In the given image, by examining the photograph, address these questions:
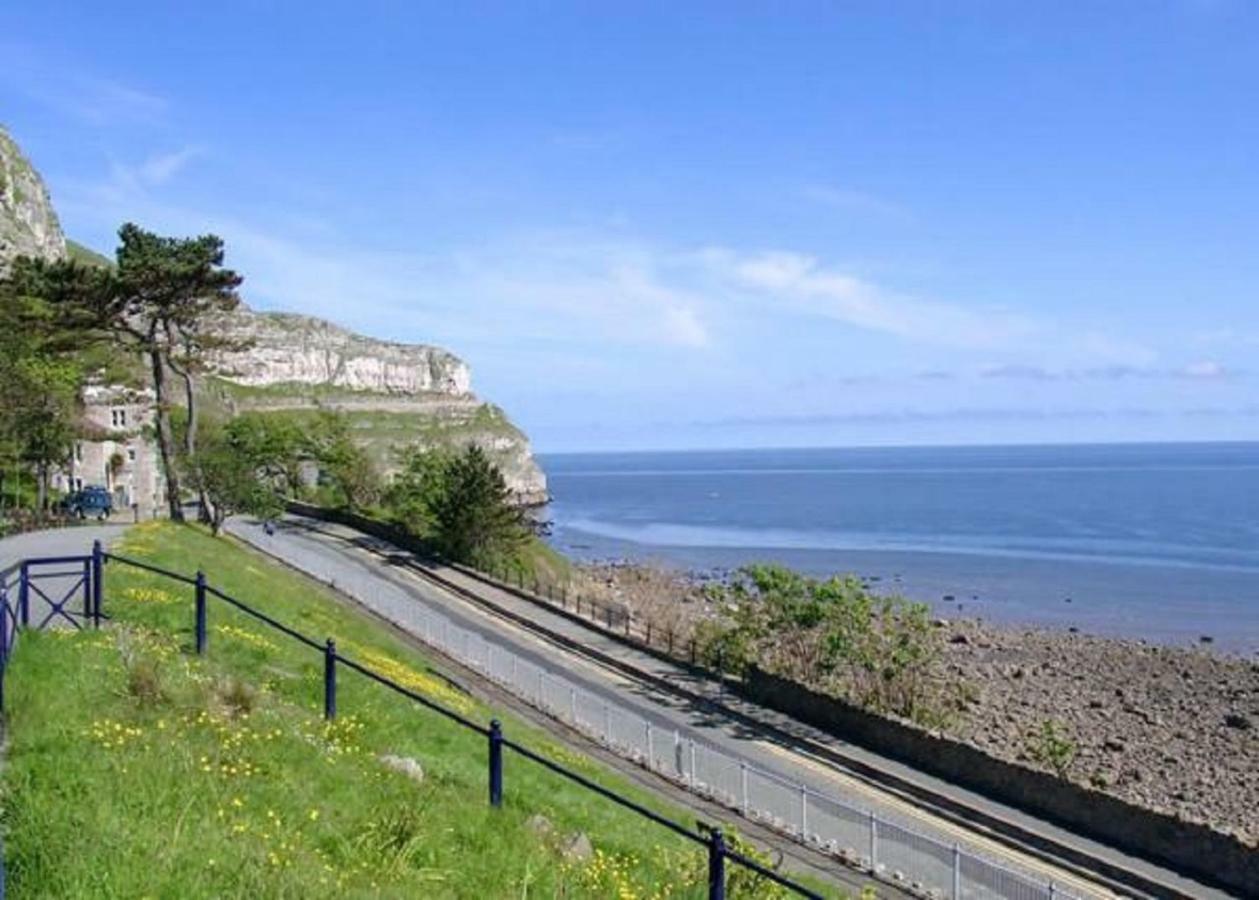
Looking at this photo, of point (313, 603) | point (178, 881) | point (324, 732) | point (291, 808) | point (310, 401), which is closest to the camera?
point (178, 881)

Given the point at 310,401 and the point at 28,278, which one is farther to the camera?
the point at 310,401

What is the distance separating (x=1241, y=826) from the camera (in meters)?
28.1

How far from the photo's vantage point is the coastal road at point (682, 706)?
21.2 m

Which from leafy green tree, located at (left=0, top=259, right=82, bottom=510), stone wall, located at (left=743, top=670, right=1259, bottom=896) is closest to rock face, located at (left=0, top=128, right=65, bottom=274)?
leafy green tree, located at (left=0, top=259, right=82, bottom=510)

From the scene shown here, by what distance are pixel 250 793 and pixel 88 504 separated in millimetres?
50130

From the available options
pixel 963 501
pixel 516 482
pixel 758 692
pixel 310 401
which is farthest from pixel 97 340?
pixel 963 501

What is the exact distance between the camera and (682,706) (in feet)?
103

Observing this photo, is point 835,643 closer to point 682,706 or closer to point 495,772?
point 682,706

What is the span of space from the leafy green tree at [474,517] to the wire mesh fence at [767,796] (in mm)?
16404

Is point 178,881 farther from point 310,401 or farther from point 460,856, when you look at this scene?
point 310,401

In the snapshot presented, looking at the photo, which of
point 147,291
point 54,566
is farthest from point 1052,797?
point 147,291

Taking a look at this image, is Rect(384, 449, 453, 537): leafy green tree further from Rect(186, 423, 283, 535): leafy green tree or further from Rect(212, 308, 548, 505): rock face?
Rect(212, 308, 548, 505): rock face

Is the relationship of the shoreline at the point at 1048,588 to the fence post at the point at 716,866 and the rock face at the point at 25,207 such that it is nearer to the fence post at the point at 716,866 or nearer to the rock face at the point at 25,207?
the fence post at the point at 716,866

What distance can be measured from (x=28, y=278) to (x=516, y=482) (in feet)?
468
